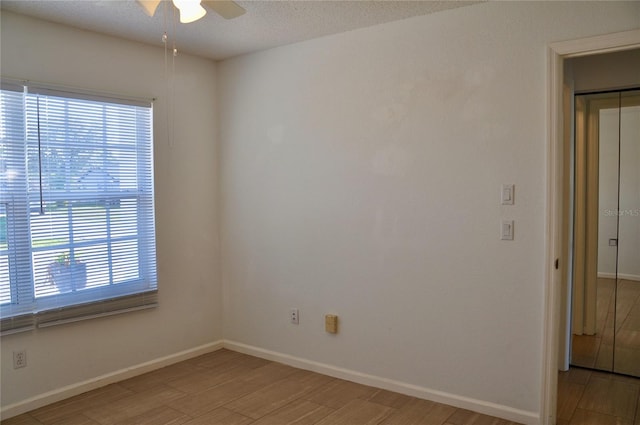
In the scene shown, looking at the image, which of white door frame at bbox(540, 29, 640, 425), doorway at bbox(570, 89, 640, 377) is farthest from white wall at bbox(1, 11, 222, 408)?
doorway at bbox(570, 89, 640, 377)

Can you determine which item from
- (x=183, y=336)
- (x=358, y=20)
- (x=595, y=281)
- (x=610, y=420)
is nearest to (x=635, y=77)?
(x=595, y=281)

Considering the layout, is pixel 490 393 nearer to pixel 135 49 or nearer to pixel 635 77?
pixel 635 77

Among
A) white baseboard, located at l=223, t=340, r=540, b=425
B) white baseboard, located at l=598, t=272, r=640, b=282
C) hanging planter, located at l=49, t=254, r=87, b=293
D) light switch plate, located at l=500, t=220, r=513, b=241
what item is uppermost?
light switch plate, located at l=500, t=220, r=513, b=241

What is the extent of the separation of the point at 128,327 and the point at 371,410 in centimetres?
184

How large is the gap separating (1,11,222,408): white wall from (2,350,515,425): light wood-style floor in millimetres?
231

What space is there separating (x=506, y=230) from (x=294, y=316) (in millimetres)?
1733

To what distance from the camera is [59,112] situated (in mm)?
A: 3221

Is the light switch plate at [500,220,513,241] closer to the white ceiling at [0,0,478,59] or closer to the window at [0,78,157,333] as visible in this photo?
the white ceiling at [0,0,478,59]

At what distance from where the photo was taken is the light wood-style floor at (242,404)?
2.96 metres

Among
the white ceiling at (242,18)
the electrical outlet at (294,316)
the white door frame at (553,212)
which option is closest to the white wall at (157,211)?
the white ceiling at (242,18)

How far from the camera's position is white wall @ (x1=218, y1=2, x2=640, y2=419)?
9.36ft

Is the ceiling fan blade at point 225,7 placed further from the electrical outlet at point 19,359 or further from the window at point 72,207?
the electrical outlet at point 19,359

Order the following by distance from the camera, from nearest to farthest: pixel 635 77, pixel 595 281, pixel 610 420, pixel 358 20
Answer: pixel 610 420 < pixel 358 20 < pixel 635 77 < pixel 595 281

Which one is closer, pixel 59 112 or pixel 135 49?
pixel 59 112
